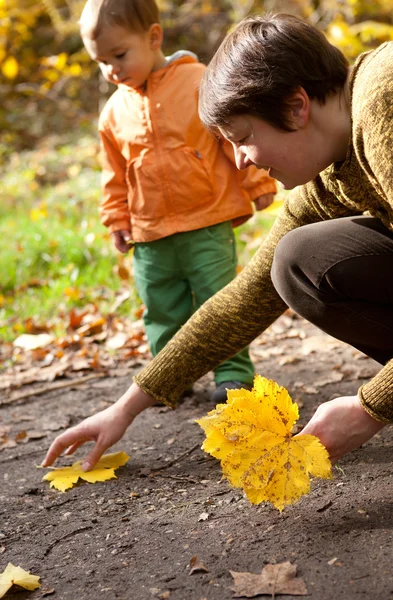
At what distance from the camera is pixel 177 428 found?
2.42m

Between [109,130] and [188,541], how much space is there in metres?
1.83

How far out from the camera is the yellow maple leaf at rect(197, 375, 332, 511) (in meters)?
1.48

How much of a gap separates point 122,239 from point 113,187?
217 mm

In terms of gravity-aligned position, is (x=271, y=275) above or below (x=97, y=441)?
above

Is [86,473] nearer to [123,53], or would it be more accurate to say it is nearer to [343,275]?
[343,275]

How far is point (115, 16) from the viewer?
2.63 metres

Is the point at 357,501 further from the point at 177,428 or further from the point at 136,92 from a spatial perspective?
the point at 136,92

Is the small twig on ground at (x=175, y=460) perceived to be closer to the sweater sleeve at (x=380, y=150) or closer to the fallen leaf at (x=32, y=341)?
the sweater sleeve at (x=380, y=150)

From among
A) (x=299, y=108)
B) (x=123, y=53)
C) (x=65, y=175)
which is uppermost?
(x=123, y=53)

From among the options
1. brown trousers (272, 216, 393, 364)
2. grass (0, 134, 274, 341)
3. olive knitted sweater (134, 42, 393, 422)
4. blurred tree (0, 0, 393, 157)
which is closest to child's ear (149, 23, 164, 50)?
olive knitted sweater (134, 42, 393, 422)

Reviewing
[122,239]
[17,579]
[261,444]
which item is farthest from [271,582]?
[122,239]

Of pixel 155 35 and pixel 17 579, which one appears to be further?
pixel 155 35

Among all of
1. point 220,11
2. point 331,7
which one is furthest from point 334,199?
point 220,11

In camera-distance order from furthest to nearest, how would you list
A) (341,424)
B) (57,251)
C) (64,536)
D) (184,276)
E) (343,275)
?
(57,251) → (184,276) → (343,275) → (64,536) → (341,424)
